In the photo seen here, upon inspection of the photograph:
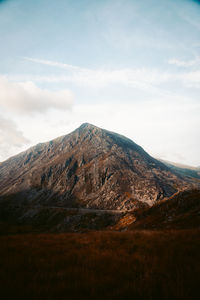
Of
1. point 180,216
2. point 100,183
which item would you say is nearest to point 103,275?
point 180,216

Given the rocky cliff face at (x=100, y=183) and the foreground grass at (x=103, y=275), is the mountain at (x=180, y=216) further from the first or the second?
the rocky cliff face at (x=100, y=183)

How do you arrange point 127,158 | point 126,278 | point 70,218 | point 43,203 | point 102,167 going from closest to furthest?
point 126,278, point 70,218, point 43,203, point 102,167, point 127,158

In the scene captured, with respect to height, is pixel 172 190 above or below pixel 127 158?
below

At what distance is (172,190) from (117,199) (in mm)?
49242

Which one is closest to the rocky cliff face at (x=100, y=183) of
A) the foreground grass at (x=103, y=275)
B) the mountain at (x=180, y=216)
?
the mountain at (x=180, y=216)

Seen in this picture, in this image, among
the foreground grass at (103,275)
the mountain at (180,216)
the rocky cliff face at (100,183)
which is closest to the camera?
the foreground grass at (103,275)

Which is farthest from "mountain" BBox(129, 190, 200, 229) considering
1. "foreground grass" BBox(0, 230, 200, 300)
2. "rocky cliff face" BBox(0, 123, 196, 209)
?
"rocky cliff face" BBox(0, 123, 196, 209)

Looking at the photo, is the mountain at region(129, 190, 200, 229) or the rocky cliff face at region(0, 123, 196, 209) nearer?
the mountain at region(129, 190, 200, 229)

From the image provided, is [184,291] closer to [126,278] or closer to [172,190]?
[126,278]

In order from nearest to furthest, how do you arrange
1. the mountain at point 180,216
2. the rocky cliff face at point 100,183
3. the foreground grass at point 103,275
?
1. the foreground grass at point 103,275
2. the mountain at point 180,216
3. the rocky cliff face at point 100,183

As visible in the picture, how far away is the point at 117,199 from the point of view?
115m

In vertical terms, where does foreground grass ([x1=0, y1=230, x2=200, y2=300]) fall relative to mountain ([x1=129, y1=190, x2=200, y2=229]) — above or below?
above

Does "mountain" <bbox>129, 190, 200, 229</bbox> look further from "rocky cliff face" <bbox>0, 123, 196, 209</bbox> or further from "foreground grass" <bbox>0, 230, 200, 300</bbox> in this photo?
"rocky cliff face" <bbox>0, 123, 196, 209</bbox>

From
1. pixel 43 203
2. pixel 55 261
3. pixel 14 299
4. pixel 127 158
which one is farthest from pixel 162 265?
pixel 127 158
